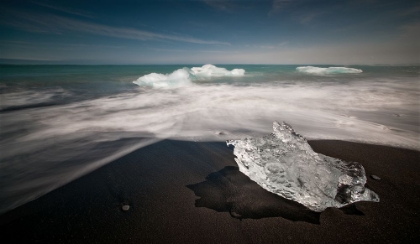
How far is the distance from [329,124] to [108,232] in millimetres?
5524

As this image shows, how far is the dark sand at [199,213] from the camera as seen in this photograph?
1728 mm

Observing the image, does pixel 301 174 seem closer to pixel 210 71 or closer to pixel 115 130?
pixel 115 130

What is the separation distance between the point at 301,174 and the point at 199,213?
1.34m

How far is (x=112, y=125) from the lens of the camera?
5.00 metres

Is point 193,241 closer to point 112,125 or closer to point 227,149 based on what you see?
point 227,149

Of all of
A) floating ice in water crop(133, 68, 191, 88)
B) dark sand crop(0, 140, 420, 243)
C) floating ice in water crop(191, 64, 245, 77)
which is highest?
floating ice in water crop(191, 64, 245, 77)

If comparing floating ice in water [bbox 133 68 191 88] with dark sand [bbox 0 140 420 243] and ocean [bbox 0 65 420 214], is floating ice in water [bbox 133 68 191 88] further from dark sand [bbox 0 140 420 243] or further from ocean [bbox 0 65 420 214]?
dark sand [bbox 0 140 420 243]

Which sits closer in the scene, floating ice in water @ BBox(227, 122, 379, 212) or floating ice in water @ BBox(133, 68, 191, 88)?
floating ice in water @ BBox(227, 122, 379, 212)

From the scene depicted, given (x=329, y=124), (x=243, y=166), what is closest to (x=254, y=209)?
(x=243, y=166)

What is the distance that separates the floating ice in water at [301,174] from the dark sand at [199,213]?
11 cm

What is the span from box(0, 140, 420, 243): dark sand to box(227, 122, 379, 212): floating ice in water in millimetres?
107

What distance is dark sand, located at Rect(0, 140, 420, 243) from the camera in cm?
173

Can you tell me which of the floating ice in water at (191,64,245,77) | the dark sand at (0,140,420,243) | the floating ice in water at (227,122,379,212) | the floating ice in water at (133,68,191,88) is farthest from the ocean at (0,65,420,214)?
the floating ice in water at (191,64,245,77)

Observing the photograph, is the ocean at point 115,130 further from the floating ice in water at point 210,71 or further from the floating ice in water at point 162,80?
the floating ice in water at point 210,71
